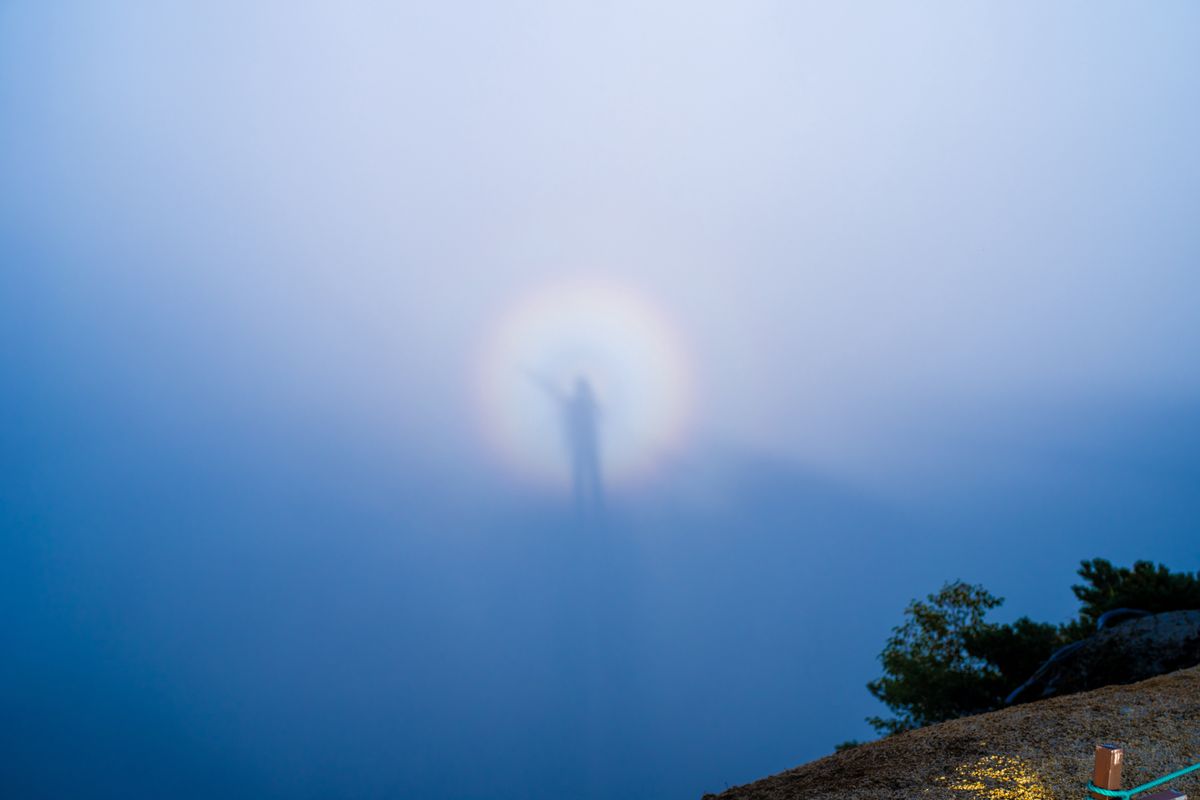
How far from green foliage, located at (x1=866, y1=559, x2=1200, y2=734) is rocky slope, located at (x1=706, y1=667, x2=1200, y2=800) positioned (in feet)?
42.5

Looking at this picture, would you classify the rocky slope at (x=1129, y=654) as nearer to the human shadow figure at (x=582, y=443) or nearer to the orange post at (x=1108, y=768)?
the orange post at (x=1108, y=768)

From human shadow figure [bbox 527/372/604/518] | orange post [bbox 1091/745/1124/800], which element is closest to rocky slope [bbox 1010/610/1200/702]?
orange post [bbox 1091/745/1124/800]

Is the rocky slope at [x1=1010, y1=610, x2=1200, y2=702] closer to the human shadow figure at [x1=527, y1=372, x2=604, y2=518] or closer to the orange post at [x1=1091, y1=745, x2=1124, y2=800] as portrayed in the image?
the orange post at [x1=1091, y1=745, x2=1124, y2=800]

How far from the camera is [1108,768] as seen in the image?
6.12 m

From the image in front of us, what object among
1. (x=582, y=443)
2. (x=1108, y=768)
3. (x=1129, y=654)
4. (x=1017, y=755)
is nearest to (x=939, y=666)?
(x=1129, y=654)

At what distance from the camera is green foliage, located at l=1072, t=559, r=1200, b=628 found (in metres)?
20.9

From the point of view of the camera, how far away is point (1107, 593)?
23.9 m

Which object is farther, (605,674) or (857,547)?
(857,547)

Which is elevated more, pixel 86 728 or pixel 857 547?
pixel 857 547

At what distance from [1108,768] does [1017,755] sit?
2236 mm

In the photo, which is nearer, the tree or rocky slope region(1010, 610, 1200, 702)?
rocky slope region(1010, 610, 1200, 702)

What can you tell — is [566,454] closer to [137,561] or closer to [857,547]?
[857,547]

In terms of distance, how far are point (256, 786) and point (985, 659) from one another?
167493 mm

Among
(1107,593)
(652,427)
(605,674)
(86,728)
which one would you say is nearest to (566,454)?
(652,427)
